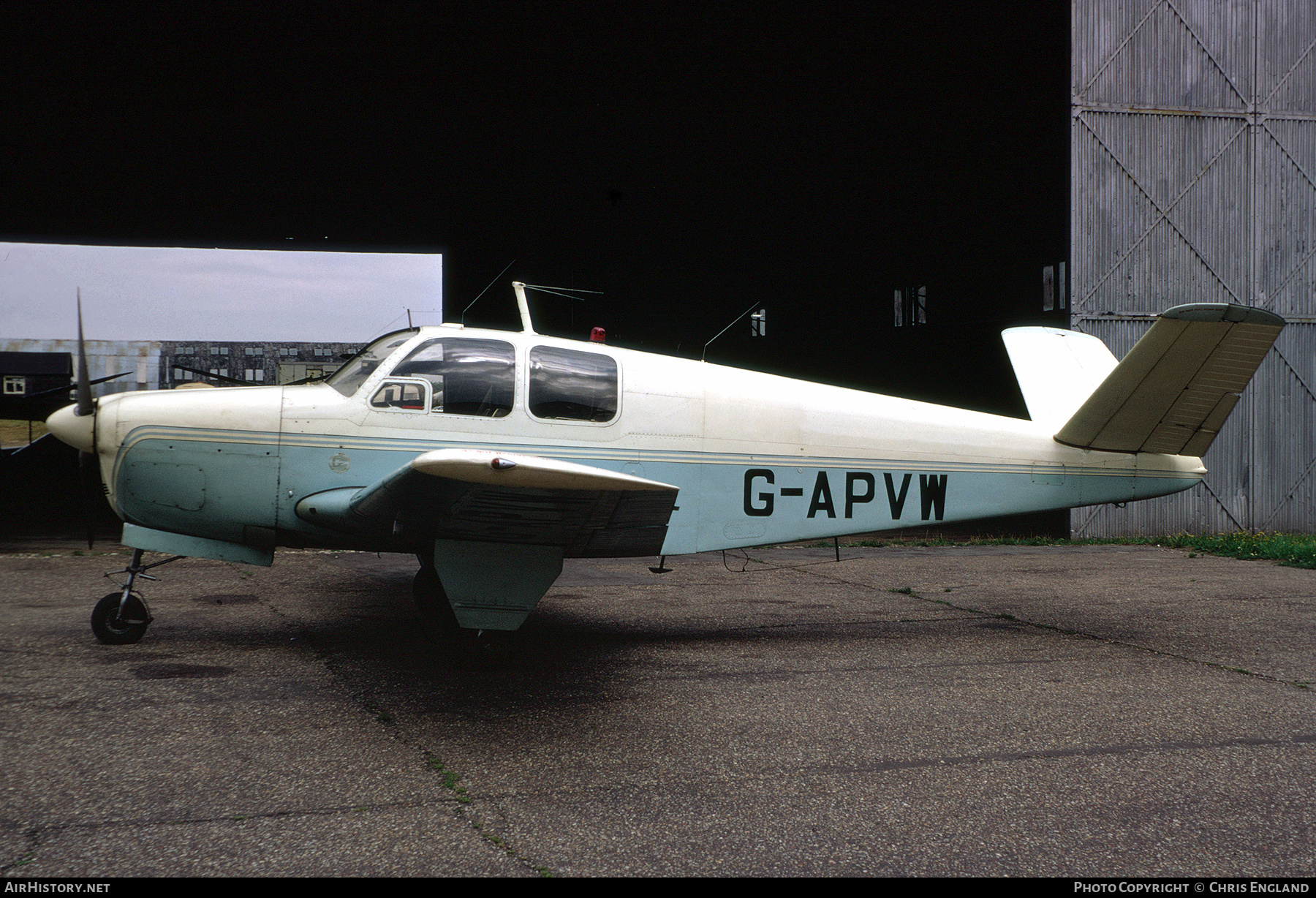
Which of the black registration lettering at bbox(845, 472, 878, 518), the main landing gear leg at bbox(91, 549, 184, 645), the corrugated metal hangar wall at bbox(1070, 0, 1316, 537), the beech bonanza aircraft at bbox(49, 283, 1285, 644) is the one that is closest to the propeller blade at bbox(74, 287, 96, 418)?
the beech bonanza aircraft at bbox(49, 283, 1285, 644)

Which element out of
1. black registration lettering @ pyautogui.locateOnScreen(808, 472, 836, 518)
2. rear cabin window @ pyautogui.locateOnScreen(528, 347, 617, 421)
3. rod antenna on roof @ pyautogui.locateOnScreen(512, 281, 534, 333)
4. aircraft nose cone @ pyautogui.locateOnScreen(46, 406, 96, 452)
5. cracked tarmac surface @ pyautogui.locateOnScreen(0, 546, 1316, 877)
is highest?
rod antenna on roof @ pyautogui.locateOnScreen(512, 281, 534, 333)

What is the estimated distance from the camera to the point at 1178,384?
19.9 ft

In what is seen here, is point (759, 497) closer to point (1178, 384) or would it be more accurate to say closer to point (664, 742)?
point (664, 742)

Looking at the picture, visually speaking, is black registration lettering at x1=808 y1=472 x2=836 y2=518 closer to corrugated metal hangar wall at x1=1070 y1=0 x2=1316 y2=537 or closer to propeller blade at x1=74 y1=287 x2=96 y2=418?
propeller blade at x1=74 y1=287 x2=96 y2=418

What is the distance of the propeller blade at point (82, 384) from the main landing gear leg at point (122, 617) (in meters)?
0.96

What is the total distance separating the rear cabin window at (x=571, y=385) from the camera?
18.0 feet

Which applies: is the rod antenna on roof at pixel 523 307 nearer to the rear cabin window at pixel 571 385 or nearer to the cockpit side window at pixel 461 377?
the rear cabin window at pixel 571 385

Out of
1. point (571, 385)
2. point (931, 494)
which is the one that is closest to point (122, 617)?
point (571, 385)

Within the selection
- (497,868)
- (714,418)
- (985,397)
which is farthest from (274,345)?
(497,868)

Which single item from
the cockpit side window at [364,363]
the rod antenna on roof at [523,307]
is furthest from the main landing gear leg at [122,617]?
the rod antenna on roof at [523,307]

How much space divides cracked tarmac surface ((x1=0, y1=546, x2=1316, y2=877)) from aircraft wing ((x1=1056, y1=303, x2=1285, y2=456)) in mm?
1522

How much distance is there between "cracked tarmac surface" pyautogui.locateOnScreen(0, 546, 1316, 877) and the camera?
2.81 m

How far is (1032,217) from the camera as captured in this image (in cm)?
2239
